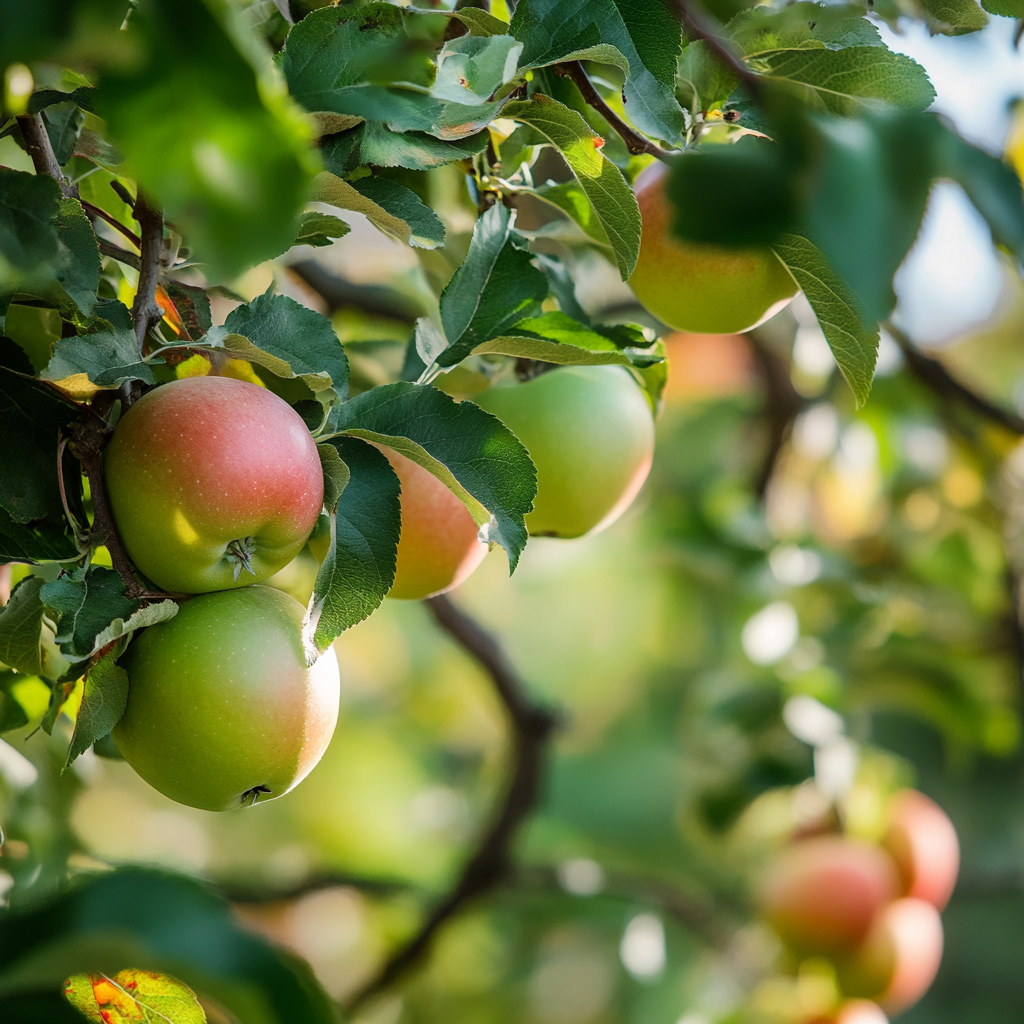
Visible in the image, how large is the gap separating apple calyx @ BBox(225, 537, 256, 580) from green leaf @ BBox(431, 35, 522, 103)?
20 cm

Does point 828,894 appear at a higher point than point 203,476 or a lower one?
lower

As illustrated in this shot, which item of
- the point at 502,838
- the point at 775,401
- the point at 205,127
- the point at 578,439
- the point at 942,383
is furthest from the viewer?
the point at 775,401

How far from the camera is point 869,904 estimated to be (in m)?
1.26

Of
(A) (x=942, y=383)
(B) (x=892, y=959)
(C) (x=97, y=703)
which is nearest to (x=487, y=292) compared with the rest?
(C) (x=97, y=703)

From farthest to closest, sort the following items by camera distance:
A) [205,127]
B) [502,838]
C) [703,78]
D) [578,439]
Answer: [502,838]
[578,439]
[703,78]
[205,127]

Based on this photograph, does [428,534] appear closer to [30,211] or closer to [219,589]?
[219,589]

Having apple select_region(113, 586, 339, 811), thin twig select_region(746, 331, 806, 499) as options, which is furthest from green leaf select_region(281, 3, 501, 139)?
thin twig select_region(746, 331, 806, 499)

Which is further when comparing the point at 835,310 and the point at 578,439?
the point at 578,439

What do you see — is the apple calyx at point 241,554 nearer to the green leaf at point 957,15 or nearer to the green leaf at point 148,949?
the green leaf at point 148,949

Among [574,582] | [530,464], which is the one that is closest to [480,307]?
[530,464]

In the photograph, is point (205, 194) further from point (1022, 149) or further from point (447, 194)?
point (1022, 149)

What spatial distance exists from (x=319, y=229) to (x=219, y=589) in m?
0.17

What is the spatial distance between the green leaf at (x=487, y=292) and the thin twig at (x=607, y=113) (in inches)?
2.7

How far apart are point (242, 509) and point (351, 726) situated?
1874mm
